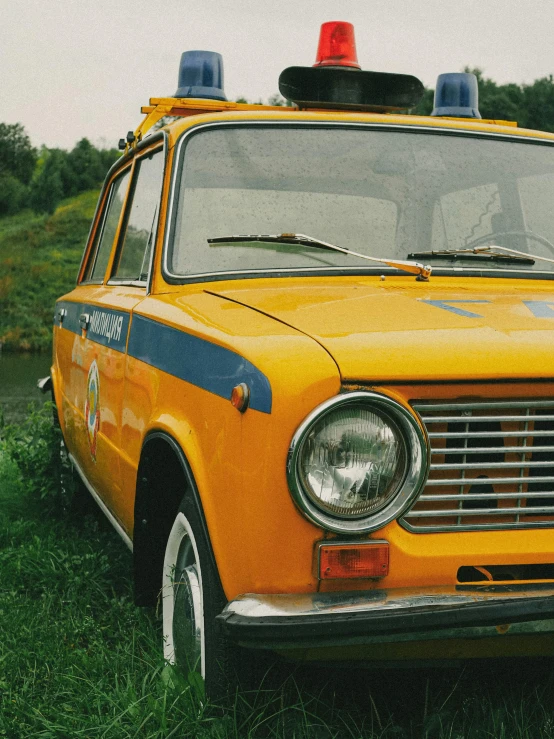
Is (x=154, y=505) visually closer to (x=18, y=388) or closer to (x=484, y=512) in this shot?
(x=484, y=512)

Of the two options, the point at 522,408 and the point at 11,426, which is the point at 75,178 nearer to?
the point at 11,426

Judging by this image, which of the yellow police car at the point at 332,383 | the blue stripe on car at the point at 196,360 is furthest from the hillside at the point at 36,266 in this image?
the blue stripe on car at the point at 196,360

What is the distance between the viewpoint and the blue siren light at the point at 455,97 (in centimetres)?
474

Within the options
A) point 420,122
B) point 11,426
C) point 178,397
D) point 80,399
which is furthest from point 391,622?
point 11,426

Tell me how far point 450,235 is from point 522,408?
1.25m

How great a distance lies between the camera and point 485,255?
127 inches

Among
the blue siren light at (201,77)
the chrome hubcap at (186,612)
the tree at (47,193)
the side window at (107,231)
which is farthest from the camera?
the tree at (47,193)

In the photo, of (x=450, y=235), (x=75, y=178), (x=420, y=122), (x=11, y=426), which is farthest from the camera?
(x=75, y=178)

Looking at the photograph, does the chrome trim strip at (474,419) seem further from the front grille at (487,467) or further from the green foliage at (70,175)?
the green foliage at (70,175)

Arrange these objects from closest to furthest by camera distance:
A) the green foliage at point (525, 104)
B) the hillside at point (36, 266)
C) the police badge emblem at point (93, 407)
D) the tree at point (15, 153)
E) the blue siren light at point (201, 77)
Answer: the police badge emblem at point (93, 407)
the blue siren light at point (201, 77)
the hillside at point (36, 266)
the green foliage at point (525, 104)
the tree at point (15, 153)

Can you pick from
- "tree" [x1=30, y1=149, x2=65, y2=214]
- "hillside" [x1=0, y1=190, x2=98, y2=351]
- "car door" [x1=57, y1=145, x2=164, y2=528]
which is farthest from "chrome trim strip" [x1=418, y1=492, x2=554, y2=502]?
"tree" [x1=30, y1=149, x2=65, y2=214]

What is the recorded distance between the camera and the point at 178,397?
8.80 ft

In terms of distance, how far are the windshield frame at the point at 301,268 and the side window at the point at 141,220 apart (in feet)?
0.46

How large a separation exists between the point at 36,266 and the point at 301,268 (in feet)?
166
